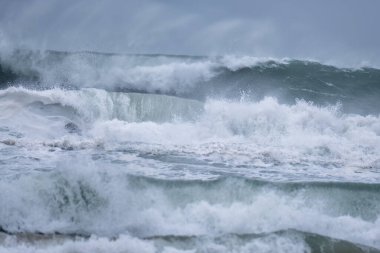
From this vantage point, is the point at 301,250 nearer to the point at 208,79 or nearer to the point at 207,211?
the point at 207,211

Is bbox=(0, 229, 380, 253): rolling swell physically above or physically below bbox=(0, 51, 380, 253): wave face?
below

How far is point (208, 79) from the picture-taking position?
60.0 feet

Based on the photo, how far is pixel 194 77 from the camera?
59.9 ft

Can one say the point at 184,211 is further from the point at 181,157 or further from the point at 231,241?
the point at 181,157

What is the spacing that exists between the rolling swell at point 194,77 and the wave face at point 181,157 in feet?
0.25

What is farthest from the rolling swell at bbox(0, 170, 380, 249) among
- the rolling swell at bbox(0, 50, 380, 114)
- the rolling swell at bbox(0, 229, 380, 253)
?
the rolling swell at bbox(0, 50, 380, 114)

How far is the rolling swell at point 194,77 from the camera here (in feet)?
54.8

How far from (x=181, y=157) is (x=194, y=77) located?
8.57 meters

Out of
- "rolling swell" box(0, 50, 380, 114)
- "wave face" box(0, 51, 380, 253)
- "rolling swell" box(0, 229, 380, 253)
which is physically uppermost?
"rolling swell" box(0, 50, 380, 114)

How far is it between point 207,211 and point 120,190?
1381 mm

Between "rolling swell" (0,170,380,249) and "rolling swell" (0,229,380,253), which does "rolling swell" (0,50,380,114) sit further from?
"rolling swell" (0,229,380,253)

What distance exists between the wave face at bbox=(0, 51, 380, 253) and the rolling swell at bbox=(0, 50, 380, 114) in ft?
0.25

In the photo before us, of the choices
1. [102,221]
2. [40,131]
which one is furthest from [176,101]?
[102,221]

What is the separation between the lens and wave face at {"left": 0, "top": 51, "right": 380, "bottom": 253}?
259 inches
